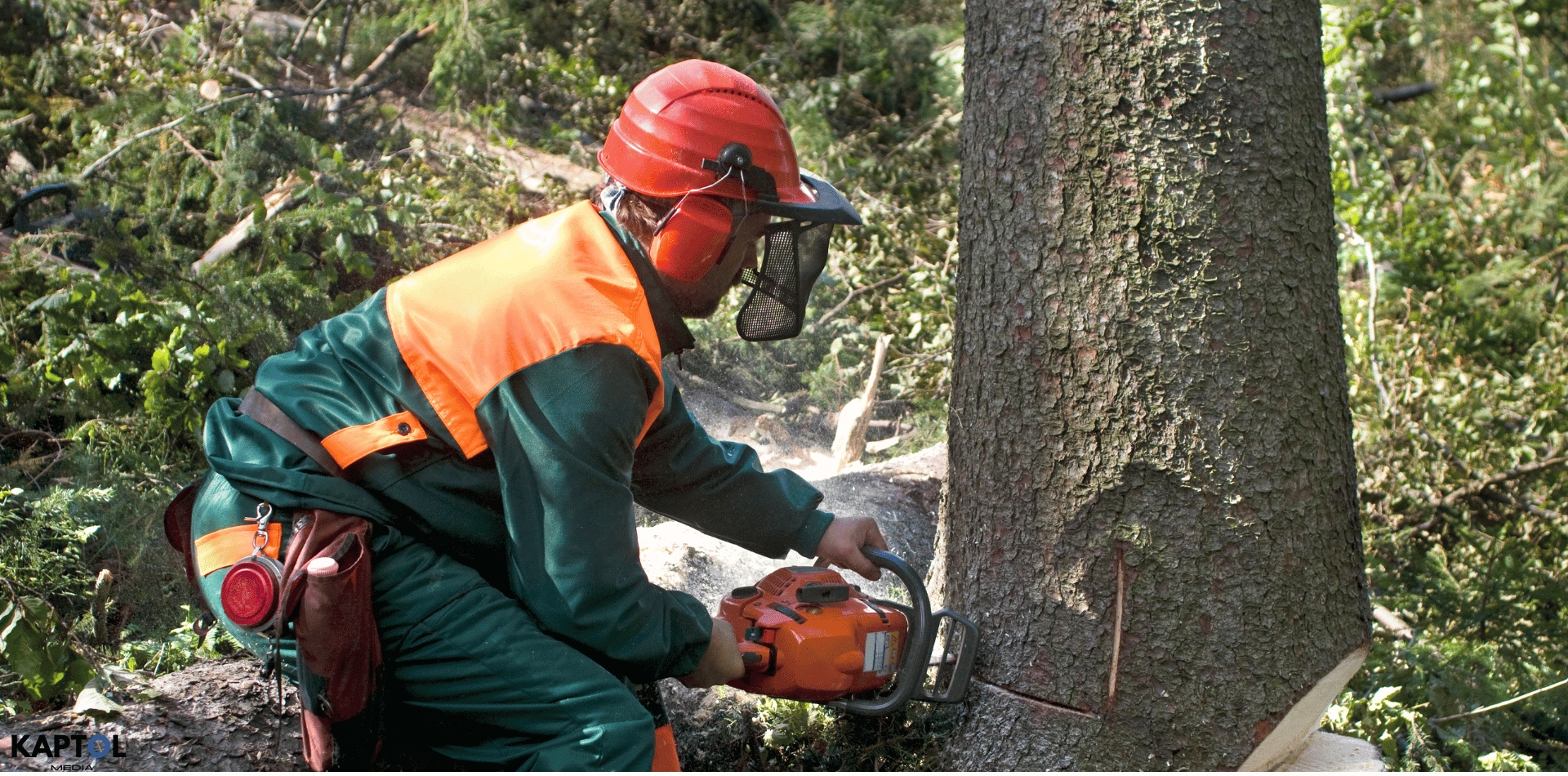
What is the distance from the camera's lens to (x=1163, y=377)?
2053 mm

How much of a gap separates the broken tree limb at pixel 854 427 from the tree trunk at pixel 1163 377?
2.35m

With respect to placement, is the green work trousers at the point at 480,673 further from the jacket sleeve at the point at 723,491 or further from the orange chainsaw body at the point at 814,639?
the jacket sleeve at the point at 723,491

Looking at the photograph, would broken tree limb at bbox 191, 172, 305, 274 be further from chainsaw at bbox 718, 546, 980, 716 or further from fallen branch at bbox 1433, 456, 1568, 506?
fallen branch at bbox 1433, 456, 1568, 506

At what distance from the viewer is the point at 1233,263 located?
6.68 feet

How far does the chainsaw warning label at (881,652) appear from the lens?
223 centimetres

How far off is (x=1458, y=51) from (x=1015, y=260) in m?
7.19

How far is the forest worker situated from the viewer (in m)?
1.80

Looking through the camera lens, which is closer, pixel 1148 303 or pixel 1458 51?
pixel 1148 303

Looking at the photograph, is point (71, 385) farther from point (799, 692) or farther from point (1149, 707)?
point (1149, 707)

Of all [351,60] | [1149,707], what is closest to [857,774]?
[1149,707]

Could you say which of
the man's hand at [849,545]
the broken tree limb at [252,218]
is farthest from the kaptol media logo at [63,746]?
the broken tree limb at [252,218]

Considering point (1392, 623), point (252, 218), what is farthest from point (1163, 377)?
point (252, 218)

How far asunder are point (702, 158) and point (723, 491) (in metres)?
0.84

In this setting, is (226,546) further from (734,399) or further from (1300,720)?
(734,399)
